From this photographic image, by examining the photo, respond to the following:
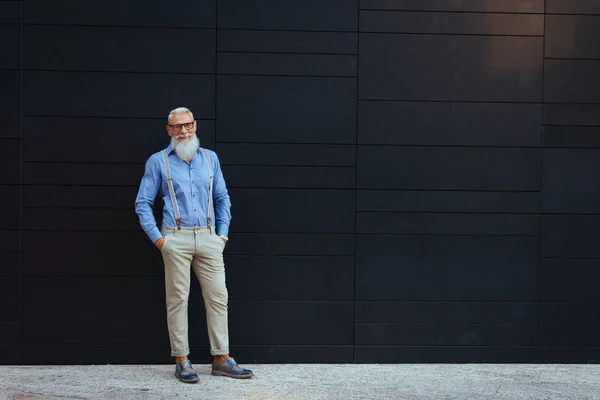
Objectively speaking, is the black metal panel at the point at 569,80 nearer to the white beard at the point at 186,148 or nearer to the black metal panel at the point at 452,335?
the black metal panel at the point at 452,335

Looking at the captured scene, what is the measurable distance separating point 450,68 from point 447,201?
1105 mm

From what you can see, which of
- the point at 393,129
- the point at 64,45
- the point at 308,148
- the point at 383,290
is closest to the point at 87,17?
the point at 64,45

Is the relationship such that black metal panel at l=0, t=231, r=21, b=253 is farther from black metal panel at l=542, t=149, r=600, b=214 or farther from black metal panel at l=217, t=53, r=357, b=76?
black metal panel at l=542, t=149, r=600, b=214

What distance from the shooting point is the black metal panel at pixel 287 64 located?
7.87 m

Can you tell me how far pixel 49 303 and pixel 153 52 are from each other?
2.23 m

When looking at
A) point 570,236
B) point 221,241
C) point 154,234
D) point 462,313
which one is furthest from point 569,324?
point 154,234

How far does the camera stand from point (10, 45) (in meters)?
7.76

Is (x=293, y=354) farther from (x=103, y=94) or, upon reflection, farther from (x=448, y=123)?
(x=103, y=94)

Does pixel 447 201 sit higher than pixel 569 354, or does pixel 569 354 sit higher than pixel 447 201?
pixel 447 201

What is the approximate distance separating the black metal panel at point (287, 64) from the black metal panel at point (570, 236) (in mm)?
2103

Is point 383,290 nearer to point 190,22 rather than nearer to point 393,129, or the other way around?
point 393,129

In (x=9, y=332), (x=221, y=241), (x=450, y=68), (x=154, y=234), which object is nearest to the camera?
(x=154, y=234)

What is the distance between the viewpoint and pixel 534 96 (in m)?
8.00

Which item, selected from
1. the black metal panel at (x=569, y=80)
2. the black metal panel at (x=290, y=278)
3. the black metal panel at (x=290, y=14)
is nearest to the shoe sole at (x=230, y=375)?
the black metal panel at (x=290, y=278)
